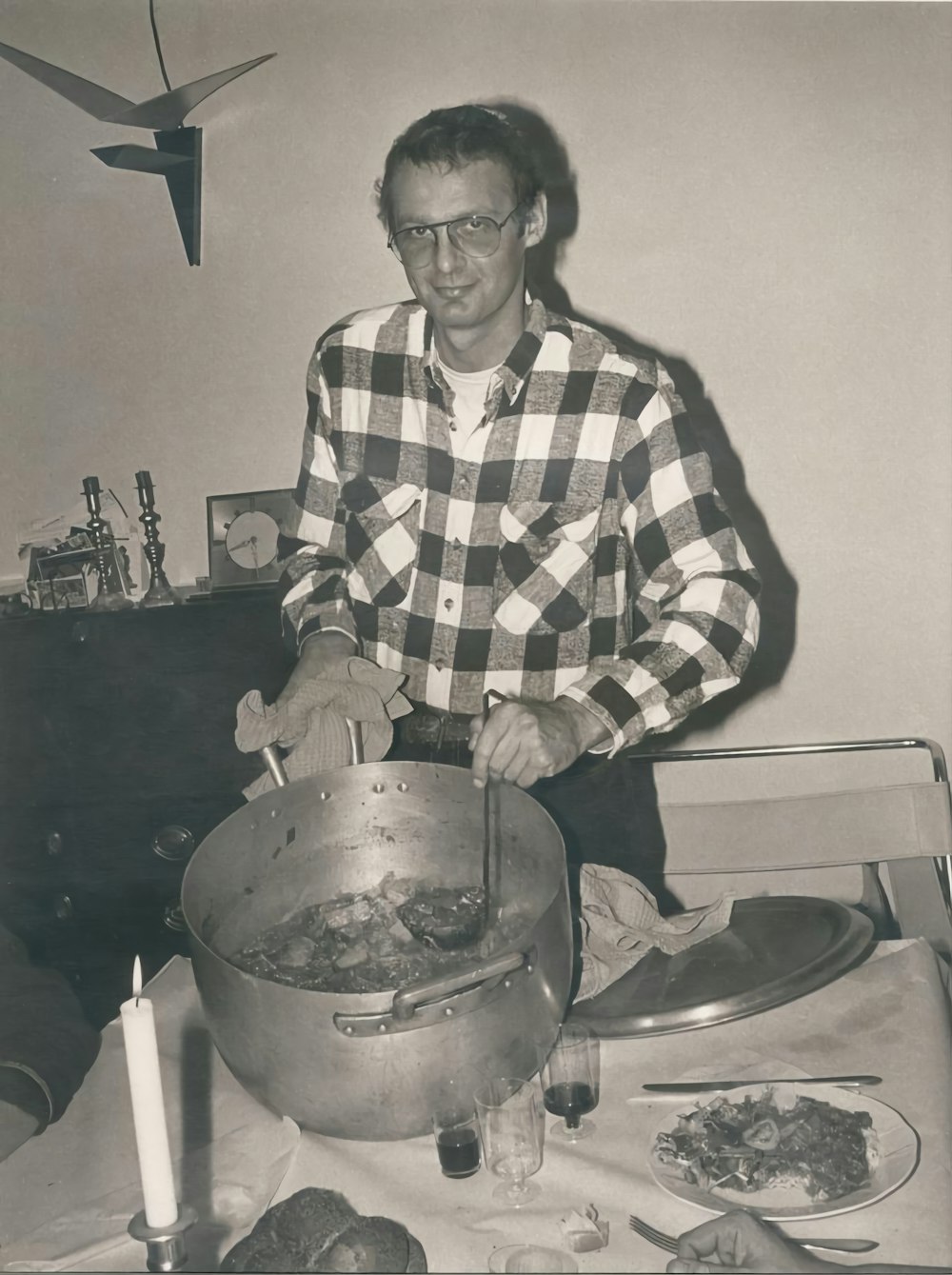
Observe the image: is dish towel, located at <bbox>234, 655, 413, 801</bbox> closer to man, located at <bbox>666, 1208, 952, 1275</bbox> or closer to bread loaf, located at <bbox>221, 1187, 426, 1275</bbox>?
bread loaf, located at <bbox>221, 1187, 426, 1275</bbox>

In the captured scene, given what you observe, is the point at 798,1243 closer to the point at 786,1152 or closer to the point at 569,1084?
the point at 786,1152

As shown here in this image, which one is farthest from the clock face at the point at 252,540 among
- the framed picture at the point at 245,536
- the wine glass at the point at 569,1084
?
the wine glass at the point at 569,1084

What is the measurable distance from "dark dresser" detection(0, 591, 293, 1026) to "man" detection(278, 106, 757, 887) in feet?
1.15

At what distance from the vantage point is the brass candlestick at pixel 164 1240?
1.98 ft

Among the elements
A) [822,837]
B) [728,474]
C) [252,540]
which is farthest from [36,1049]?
A: [728,474]

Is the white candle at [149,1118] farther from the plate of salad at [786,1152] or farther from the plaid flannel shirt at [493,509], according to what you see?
the plaid flannel shirt at [493,509]

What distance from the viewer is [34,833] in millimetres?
1986

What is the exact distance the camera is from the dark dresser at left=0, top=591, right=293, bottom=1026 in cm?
193

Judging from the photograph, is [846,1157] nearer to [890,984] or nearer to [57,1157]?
[890,984]

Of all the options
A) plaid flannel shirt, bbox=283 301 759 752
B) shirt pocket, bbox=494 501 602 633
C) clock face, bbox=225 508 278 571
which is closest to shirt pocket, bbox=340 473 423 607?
plaid flannel shirt, bbox=283 301 759 752

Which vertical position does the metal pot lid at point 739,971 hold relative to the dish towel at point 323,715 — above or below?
below

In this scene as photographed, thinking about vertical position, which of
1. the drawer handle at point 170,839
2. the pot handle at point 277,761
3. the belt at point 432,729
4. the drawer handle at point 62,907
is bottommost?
the drawer handle at point 62,907

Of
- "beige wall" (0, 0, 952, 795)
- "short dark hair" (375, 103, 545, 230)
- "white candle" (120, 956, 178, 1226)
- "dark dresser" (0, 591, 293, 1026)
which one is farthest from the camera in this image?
"dark dresser" (0, 591, 293, 1026)

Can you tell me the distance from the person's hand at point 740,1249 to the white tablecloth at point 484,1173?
0.04 m
